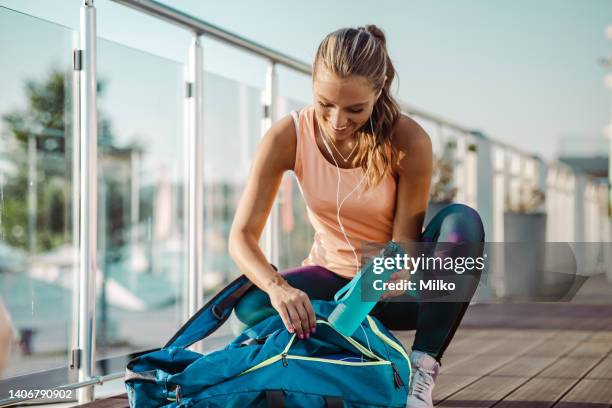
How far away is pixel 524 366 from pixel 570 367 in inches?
5.9

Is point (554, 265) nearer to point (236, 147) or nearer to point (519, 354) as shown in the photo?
point (519, 354)

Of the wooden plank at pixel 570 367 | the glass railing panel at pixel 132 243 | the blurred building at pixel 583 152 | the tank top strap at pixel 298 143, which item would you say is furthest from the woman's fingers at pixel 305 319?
the blurred building at pixel 583 152

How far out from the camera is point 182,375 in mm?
1625

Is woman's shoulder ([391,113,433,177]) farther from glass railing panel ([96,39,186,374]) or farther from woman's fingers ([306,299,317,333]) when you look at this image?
glass railing panel ([96,39,186,374])

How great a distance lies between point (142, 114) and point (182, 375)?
9557 mm

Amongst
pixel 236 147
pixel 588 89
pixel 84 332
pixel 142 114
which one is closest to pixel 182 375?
pixel 84 332

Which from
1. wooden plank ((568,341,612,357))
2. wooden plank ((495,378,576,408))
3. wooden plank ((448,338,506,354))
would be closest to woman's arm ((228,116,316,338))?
wooden plank ((495,378,576,408))

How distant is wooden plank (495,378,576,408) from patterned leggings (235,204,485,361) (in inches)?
12.4

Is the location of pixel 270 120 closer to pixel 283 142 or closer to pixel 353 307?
pixel 283 142

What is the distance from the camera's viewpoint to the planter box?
19.2ft

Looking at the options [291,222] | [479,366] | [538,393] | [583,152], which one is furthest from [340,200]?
[583,152]

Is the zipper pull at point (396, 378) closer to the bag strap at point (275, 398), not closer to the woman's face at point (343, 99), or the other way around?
the bag strap at point (275, 398)

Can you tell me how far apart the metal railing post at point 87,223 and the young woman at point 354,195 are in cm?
39

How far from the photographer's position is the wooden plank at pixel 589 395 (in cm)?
205
